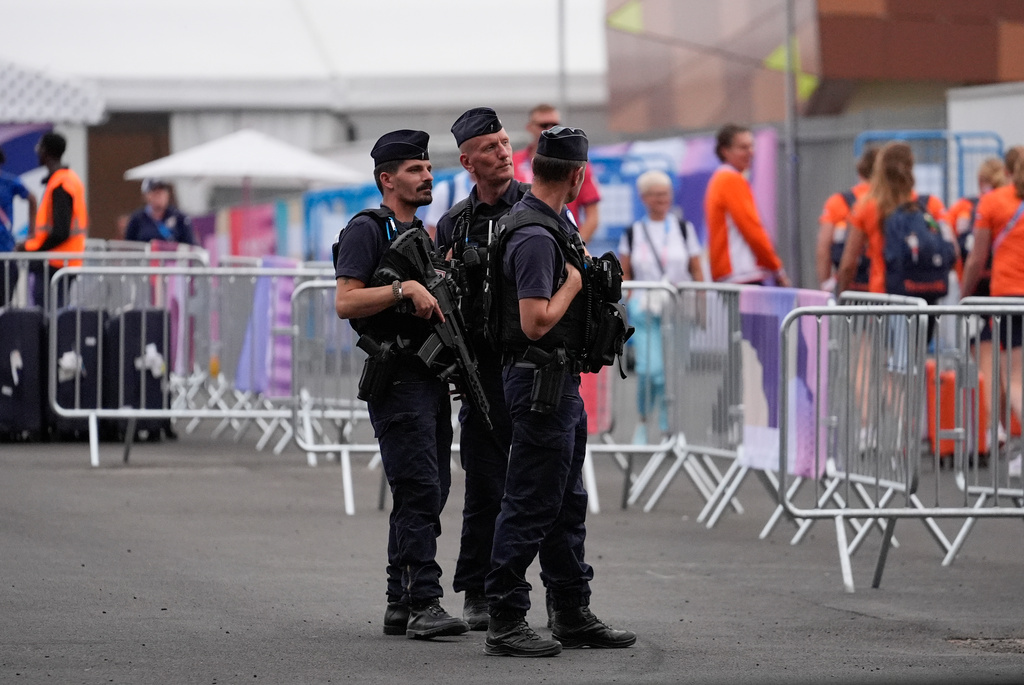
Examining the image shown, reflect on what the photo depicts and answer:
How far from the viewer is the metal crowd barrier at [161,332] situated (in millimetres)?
12062

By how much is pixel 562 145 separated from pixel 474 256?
22.6 inches

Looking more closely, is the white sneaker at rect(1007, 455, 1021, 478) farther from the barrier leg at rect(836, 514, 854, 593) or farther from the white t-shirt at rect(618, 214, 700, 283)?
the white t-shirt at rect(618, 214, 700, 283)

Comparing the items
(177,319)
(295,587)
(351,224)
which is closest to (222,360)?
(177,319)

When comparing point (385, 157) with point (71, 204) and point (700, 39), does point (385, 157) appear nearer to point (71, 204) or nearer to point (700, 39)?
point (71, 204)

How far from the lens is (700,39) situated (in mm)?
25484

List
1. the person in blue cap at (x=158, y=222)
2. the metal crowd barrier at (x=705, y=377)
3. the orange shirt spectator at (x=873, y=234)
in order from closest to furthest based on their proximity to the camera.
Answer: the metal crowd barrier at (x=705, y=377) → the orange shirt spectator at (x=873, y=234) → the person in blue cap at (x=158, y=222)

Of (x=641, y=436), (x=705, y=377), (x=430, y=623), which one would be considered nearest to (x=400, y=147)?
(x=430, y=623)

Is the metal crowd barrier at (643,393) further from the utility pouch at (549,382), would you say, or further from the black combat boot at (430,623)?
the utility pouch at (549,382)

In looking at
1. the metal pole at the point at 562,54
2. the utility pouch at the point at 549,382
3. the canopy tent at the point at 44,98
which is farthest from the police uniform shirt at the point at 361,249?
the metal pole at the point at 562,54

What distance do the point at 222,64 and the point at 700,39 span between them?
9.64 metres

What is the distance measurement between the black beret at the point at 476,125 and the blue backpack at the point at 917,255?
5379 mm

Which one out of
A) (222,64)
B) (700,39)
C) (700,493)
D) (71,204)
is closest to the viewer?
A: (700,493)

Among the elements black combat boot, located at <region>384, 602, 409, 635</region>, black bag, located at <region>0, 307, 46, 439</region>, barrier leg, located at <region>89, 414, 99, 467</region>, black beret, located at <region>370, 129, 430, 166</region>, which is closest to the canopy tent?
black bag, located at <region>0, 307, 46, 439</region>

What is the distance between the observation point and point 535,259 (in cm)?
602
